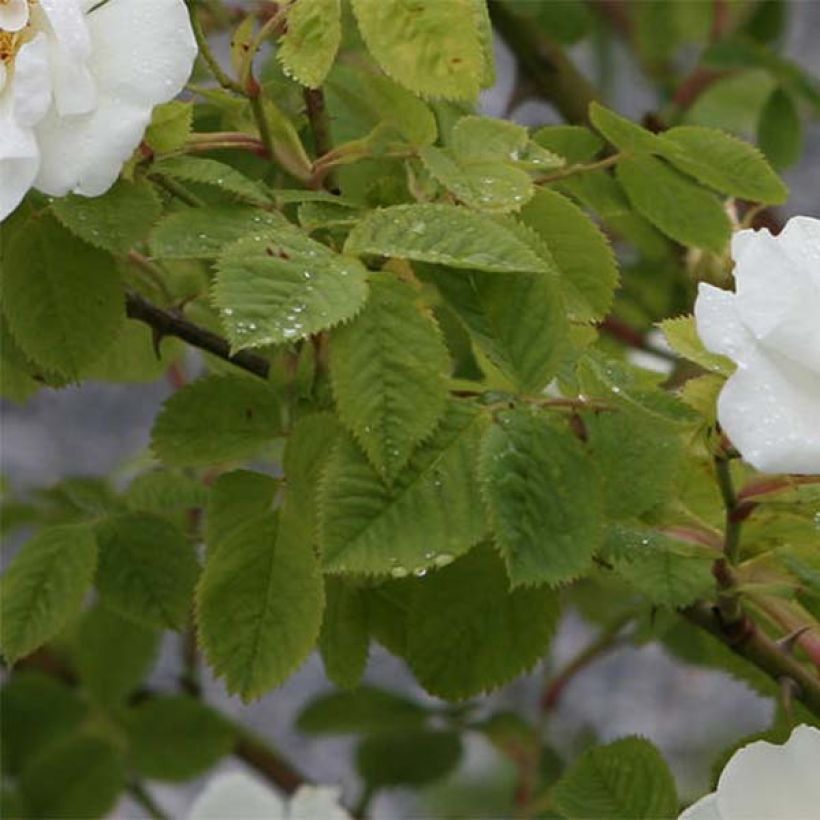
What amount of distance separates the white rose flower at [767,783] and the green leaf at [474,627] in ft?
0.34

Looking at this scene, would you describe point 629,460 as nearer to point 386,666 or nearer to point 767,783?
point 767,783

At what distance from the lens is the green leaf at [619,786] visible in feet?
2.20

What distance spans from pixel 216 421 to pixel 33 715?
55 centimetres

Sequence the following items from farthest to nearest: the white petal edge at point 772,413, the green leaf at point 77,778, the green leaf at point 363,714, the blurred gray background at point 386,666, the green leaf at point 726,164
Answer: the blurred gray background at point 386,666, the green leaf at point 363,714, the green leaf at point 77,778, the green leaf at point 726,164, the white petal edge at point 772,413

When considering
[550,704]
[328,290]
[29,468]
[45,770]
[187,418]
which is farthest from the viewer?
[29,468]

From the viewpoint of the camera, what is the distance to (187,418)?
2.36 feet

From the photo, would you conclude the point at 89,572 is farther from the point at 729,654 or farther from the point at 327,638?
the point at 729,654

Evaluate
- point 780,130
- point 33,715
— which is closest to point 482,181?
point 780,130

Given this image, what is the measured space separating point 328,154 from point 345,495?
145mm

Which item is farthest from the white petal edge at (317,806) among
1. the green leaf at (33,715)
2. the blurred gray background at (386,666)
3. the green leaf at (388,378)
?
the blurred gray background at (386,666)

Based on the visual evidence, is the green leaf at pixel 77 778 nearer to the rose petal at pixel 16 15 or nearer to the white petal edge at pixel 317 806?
the white petal edge at pixel 317 806

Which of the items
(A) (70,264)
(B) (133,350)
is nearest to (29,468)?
(B) (133,350)

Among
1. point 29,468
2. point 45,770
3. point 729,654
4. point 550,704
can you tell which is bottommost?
point 29,468

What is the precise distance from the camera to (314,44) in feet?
2.03
